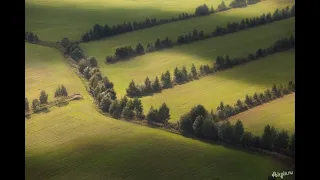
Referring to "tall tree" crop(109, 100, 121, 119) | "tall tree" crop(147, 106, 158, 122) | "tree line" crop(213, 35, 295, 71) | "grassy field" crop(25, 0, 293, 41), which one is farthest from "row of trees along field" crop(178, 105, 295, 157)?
"grassy field" crop(25, 0, 293, 41)

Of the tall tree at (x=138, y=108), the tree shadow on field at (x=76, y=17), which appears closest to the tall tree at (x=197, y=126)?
the tall tree at (x=138, y=108)

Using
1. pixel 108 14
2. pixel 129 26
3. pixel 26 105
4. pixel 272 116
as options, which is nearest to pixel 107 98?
pixel 26 105

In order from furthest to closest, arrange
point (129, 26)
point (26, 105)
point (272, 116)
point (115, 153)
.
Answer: point (129, 26), point (272, 116), point (115, 153), point (26, 105)

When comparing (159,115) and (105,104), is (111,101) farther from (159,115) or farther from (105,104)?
(159,115)

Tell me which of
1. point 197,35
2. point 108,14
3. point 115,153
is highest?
point 108,14
